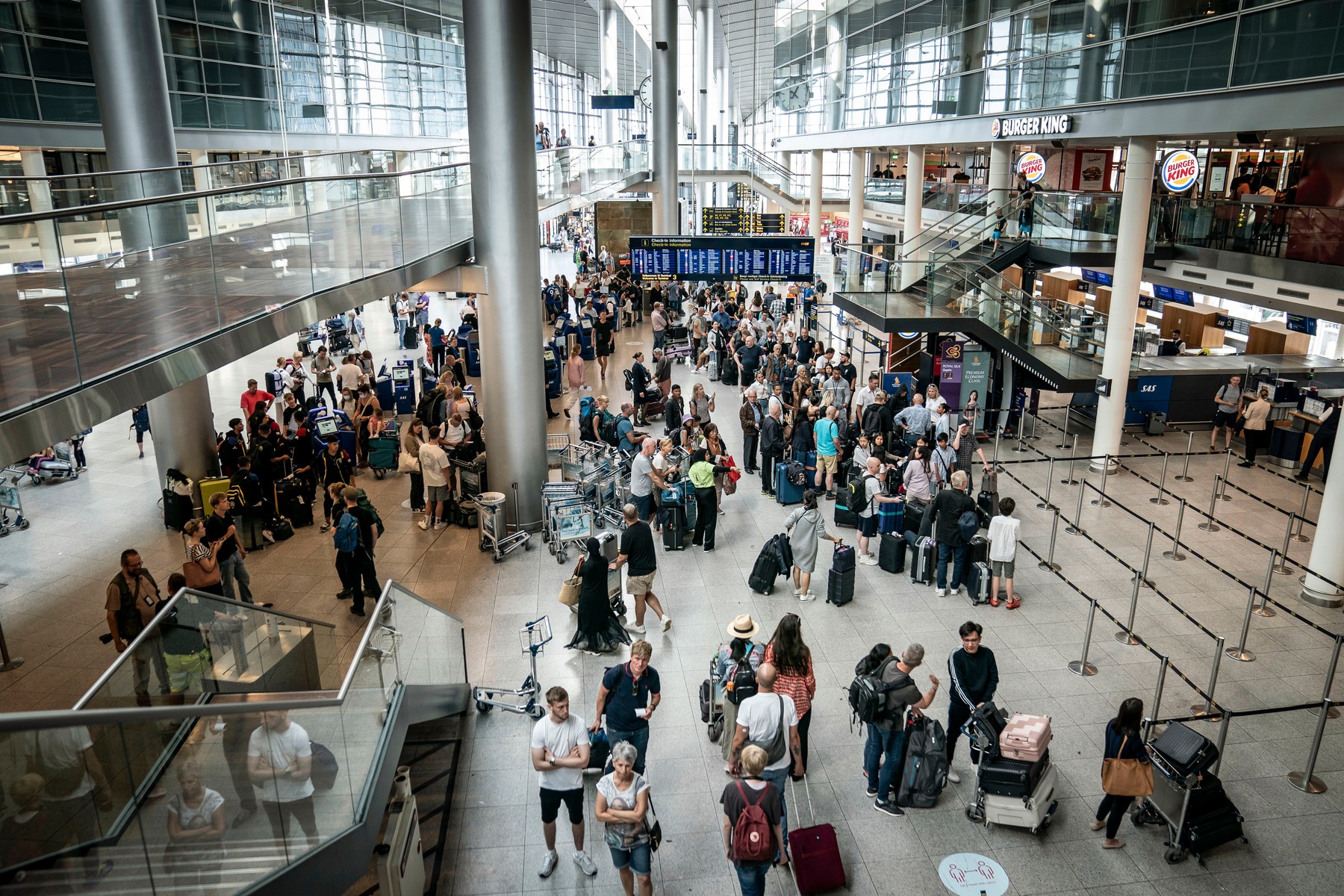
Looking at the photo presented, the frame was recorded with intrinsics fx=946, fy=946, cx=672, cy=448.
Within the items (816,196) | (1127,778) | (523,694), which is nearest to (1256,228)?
(1127,778)

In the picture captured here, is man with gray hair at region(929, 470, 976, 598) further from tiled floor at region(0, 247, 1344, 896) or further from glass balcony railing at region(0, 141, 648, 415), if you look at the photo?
glass balcony railing at region(0, 141, 648, 415)

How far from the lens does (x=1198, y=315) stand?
26594 mm

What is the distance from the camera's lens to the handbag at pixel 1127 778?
23.6 ft

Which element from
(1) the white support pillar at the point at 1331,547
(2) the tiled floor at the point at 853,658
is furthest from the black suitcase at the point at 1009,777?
(1) the white support pillar at the point at 1331,547

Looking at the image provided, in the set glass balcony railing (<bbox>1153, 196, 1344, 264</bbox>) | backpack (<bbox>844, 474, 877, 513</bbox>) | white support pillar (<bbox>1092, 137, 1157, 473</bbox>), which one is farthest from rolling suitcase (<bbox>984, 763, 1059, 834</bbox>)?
glass balcony railing (<bbox>1153, 196, 1344, 264</bbox>)

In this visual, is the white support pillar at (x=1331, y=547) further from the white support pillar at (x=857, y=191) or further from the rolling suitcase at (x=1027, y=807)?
the white support pillar at (x=857, y=191)

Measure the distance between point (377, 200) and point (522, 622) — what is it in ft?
18.7

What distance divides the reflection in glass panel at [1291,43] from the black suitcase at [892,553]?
24.0 feet

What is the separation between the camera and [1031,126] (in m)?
17.4

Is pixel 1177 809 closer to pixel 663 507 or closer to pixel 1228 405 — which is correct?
pixel 663 507

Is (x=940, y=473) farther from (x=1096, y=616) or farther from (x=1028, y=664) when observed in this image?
(x=1028, y=664)

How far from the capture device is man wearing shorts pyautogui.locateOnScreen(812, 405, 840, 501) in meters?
14.9

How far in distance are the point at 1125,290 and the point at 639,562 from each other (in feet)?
35.4

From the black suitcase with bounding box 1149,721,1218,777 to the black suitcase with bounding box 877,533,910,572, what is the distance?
16.3 ft
